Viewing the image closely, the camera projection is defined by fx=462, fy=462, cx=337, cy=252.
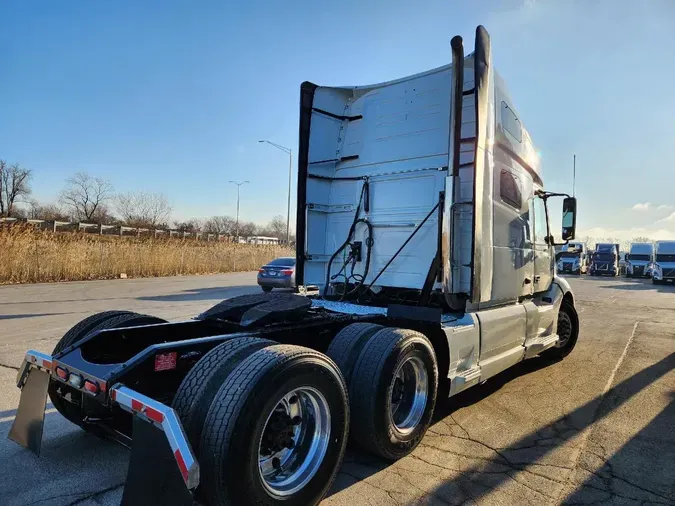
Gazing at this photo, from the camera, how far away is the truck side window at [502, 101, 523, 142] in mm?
5223

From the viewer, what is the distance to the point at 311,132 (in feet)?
19.4

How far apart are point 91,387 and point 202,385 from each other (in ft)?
2.41

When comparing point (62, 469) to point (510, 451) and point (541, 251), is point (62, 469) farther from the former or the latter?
point (541, 251)

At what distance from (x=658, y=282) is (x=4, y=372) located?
3465 cm

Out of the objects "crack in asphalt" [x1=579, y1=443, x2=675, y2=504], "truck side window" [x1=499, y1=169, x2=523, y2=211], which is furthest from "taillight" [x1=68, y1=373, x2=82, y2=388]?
"truck side window" [x1=499, y1=169, x2=523, y2=211]

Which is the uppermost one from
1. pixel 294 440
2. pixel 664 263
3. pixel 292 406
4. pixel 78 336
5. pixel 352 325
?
pixel 664 263

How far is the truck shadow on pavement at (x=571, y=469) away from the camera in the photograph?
3.14 metres

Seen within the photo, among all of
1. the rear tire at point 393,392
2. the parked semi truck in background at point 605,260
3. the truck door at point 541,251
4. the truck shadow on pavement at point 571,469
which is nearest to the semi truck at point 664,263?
the parked semi truck in background at point 605,260

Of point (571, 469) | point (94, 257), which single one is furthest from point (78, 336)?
point (94, 257)

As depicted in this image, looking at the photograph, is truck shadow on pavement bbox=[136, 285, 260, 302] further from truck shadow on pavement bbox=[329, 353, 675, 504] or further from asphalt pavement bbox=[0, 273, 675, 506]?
truck shadow on pavement bbox=[329, 353, 675, 504]

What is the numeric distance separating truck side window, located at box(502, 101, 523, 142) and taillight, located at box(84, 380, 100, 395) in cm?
465

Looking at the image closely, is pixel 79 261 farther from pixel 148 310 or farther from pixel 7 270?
pixel 148 310

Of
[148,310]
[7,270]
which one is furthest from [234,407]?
[7,270]

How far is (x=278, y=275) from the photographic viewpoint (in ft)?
53.9
